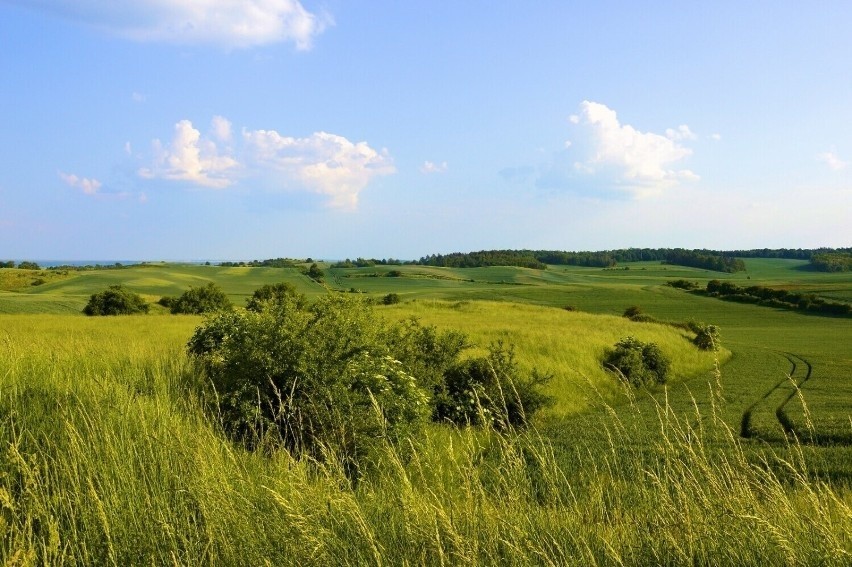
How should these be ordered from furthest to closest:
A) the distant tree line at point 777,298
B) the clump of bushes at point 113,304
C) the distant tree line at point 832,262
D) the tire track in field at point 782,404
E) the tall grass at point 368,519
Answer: the distant tree line at point 832,262 < the distant tree line at point 777,298 < the clump of bushes at point 113,304 < the tire track in field at point 782,404 < the tall grass at point 368,519

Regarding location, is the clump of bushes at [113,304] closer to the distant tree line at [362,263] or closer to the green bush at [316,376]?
the green bush at [316,376]

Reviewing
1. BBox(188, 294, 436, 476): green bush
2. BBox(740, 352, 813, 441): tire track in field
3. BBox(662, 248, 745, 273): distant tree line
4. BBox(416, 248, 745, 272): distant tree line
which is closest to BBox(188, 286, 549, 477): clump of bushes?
BBox(188, 294, 436, 476): green bush

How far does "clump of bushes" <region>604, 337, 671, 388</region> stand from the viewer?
28.1 metres

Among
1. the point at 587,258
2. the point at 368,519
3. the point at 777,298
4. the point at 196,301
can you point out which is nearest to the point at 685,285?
the point at 777,298

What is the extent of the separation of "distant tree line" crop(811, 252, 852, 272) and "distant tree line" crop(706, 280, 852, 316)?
192 ft

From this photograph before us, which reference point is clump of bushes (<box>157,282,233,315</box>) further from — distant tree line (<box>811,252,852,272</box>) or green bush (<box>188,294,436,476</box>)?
distant tree line (<box>811,252,852,272</box>)

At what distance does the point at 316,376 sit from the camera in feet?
33.7

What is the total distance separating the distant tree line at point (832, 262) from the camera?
13362 cm

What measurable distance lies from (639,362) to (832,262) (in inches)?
5341

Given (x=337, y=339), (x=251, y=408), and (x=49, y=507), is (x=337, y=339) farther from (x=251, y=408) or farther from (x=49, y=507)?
(x=49, y=507)

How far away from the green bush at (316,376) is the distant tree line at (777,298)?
7527 cm

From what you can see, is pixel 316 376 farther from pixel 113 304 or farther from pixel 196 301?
pixel 196 301

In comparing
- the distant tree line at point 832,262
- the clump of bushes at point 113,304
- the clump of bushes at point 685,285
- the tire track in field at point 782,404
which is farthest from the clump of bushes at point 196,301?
the distant tree line at point 832,262

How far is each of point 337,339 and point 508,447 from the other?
6.51 meters
